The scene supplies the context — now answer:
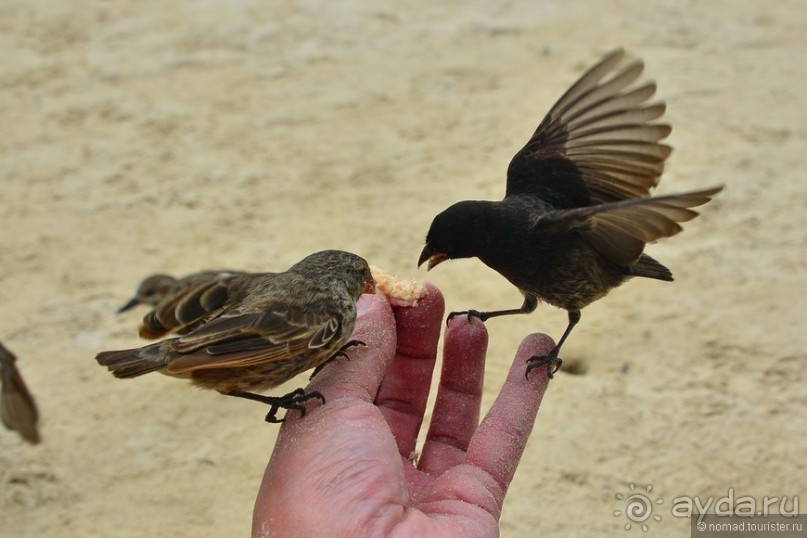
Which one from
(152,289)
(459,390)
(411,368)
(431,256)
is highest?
(431,256)

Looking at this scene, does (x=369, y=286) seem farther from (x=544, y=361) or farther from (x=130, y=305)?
(x=130, y=305)

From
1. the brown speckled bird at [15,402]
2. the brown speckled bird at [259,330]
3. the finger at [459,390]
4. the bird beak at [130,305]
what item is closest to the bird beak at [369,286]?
the brown speckled bird at [259,330]

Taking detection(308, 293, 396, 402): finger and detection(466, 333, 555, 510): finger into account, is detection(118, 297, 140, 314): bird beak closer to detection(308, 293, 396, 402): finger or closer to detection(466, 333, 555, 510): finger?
detection(308, 293, 396, 402): finger

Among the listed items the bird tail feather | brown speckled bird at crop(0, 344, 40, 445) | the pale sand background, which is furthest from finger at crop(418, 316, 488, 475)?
brown speckled bird at crop(0, 344, 40, 445)

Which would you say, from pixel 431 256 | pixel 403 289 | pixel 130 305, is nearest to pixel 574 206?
pixel 431 256

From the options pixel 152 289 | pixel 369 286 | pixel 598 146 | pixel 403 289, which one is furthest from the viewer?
pixel 152 289

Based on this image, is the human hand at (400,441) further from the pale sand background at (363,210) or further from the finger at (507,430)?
the pale sand background at (363,210)

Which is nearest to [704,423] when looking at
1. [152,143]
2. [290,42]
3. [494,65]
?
[494,65]
